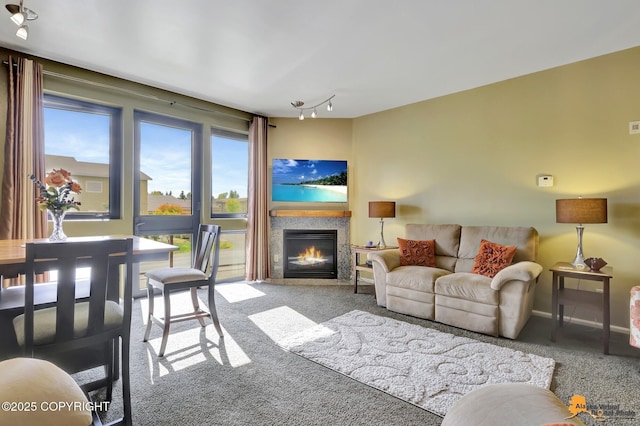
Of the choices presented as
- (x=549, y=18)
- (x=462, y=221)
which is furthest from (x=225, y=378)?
(x=549, y=18)

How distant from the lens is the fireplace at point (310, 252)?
5066 mm

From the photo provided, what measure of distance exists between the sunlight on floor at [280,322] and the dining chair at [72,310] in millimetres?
1378

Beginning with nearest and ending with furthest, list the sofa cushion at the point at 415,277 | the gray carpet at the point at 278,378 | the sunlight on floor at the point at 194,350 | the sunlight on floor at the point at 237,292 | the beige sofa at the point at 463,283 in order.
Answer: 1. the gray carpet at the point at 278,378
2. the sunlight on floor at the point at 194,350
3. the beige sofa at the point at 463,283
4. the sofa cushion at the point at 415,277
5. the sunlight on floor at the point at 237,292

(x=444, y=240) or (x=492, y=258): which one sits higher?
(x=444, y=240)

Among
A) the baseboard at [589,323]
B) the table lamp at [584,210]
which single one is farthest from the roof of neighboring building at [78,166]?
the baseboard at [589,323]

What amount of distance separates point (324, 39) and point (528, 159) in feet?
8.67

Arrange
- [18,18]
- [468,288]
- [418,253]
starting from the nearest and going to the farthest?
[18,18], [468,288], [418,253]

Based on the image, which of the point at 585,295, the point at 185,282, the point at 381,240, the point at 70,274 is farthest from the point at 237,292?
the point at 585,295

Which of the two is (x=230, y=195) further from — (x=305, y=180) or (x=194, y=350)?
(x=194, y=350)

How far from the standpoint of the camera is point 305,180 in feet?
16.8

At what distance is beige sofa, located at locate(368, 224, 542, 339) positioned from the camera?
274 cm

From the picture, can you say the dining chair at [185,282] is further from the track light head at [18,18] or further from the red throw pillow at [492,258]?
the red throw pillow at [492,258]

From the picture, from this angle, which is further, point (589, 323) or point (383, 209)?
point (383, 209)

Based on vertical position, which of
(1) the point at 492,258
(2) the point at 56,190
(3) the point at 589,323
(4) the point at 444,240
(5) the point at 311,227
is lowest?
(3) the point at 589,323
